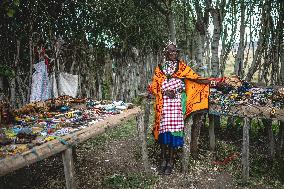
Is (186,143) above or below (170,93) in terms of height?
below

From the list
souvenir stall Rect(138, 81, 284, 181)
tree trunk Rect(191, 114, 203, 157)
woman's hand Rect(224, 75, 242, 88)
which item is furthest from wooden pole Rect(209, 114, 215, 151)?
woman's hand Rect(224, 75, 242, 88)

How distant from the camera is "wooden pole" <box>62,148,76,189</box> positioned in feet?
10.8

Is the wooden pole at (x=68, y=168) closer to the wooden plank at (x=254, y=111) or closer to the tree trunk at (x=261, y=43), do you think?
the wooden plank at (x=254, y=111)

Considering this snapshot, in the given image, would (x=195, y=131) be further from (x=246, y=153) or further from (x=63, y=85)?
(x=63, y=85)

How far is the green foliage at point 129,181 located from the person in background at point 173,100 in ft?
1.19

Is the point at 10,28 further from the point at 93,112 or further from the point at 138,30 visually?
the point at 138,30

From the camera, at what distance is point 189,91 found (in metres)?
5.34

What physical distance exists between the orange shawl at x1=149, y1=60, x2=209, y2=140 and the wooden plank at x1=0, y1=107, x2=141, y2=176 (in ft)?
3.19

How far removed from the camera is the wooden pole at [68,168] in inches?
129

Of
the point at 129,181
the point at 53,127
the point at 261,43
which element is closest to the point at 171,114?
the point at 129,181

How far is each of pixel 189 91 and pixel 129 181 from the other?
1.76 m

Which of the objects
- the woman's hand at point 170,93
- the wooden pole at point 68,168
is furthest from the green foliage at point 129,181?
the wooden pole at point 68,168

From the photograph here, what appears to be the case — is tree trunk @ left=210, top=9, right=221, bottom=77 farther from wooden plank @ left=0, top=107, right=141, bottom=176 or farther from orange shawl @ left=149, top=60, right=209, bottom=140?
wooden plank @ left=0, top=107, right=141, bottom=176

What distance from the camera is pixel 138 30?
40.2 feet
